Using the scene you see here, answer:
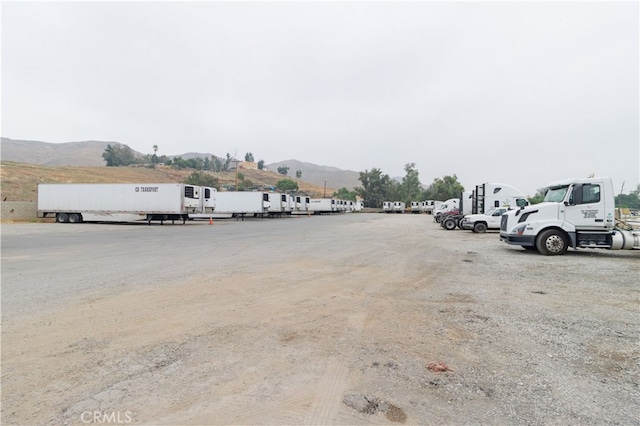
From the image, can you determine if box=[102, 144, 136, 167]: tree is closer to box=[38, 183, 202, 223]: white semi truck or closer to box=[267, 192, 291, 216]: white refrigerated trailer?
box=[267, 192, 291, 216]: white refrigerated trailer

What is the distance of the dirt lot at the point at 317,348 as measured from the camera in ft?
8.25

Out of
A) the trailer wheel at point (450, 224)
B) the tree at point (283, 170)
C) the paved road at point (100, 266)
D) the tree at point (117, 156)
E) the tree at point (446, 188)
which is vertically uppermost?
the tree at point (283, 170)

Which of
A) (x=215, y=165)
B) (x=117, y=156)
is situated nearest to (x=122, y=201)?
(x=117, y=156)

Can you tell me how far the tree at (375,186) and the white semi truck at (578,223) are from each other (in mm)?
90410

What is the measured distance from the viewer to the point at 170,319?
448 centimetres

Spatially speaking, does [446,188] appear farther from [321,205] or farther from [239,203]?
[239,203]

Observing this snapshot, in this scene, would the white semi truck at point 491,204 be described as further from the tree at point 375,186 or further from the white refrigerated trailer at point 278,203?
the tree at point 375,186

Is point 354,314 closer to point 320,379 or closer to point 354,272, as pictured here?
point 320,379

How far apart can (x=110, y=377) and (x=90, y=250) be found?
10.7 meters

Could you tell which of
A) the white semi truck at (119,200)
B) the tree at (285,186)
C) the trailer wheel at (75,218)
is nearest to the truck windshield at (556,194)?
the white semi truck at (119,200)

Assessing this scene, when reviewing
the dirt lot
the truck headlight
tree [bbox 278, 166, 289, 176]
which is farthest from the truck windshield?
tree [bbox 278, 166, 289, 176]

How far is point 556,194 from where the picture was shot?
1173 centimetres

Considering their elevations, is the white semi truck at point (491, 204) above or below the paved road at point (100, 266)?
above

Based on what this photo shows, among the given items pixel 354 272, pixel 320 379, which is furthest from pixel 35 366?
pixel 354 272
